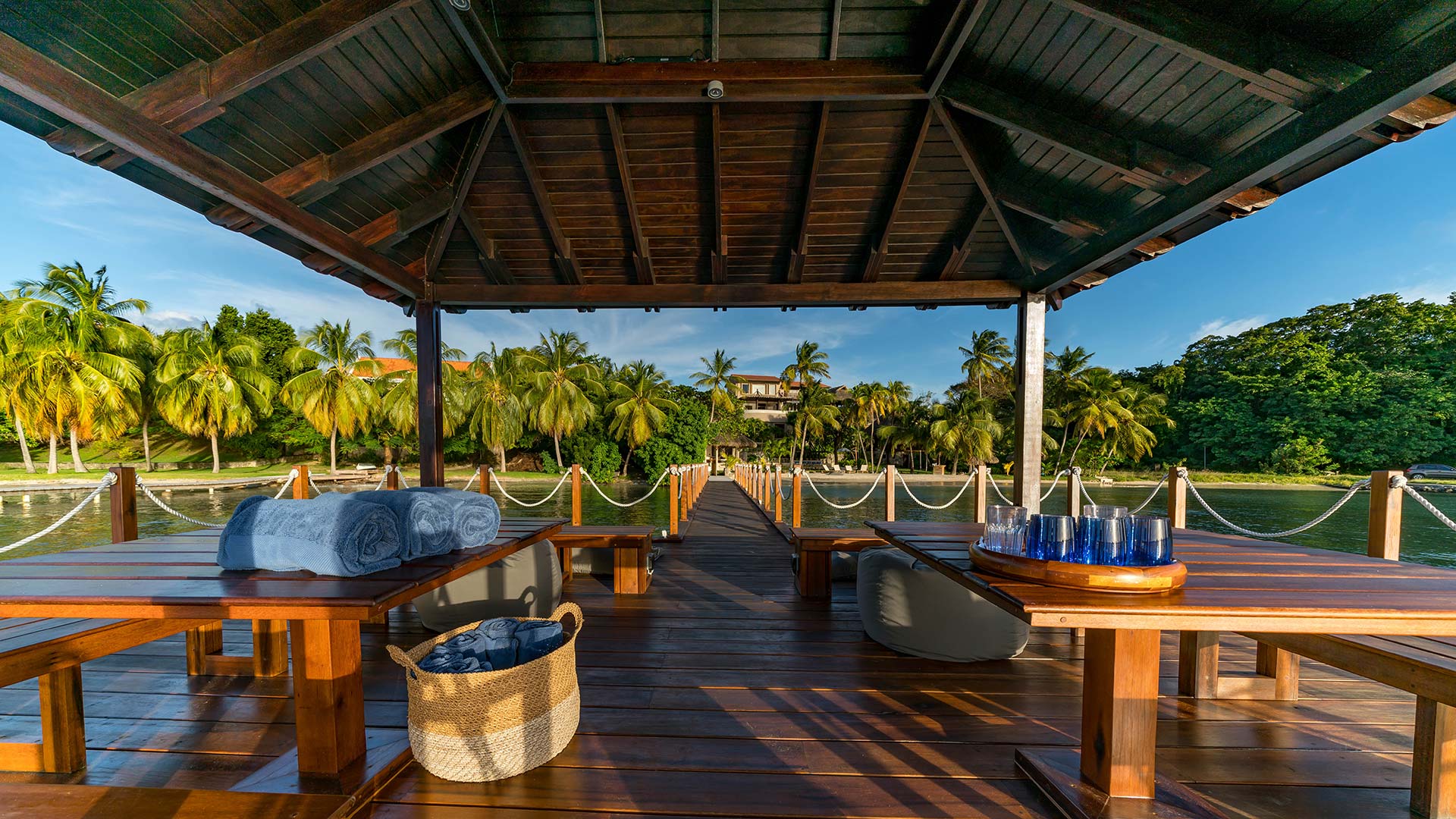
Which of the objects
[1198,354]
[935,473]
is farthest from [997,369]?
[1198,354]

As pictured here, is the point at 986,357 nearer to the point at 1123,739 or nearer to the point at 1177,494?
the point at 1177,494

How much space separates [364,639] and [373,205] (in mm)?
2919

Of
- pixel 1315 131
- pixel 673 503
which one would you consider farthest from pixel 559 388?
pixel 1315 131

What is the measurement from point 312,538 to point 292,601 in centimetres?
28

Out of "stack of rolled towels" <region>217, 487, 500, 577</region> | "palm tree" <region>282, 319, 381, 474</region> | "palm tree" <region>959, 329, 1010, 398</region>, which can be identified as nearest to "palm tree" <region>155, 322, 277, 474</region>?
"palm tree" <region>282, 319, 381, 474</region>

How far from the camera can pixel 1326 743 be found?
2061 millimetres

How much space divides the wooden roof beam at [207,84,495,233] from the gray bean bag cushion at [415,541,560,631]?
2385 millimetres

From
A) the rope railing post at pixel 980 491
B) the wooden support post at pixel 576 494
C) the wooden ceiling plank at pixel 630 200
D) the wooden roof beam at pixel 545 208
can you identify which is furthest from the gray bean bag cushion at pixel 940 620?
the wooden roof beam at pixel 545 208

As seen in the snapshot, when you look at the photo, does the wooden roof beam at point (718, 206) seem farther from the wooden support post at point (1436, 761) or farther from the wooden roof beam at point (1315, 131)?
the wooden support post at point (1436, 761)

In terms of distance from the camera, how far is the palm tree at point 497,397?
2281 centimetres

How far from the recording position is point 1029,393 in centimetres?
434

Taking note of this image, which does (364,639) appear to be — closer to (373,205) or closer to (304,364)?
(373,205)

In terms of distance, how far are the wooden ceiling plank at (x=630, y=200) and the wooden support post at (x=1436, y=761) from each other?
4.45 metres

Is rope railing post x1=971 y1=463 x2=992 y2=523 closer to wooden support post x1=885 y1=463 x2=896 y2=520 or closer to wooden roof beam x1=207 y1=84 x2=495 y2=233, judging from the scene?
wooden support post x1=885 y1=463 x2=896 y2=520
